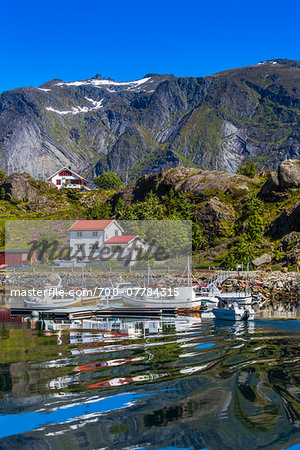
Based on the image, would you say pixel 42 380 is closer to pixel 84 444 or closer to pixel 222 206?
pixel 84 444

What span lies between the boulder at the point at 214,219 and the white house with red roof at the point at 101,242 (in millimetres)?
18491

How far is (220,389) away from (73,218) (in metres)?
134

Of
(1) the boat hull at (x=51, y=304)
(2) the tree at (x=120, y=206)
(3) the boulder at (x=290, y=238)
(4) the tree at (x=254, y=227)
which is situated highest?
(2) the tree at (x=120, y=206)

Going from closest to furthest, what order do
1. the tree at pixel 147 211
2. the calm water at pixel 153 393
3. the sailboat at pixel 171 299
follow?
the calm water at pixel 153 393
the sailboat at pixel 171 299
the tree at pixel 147 211

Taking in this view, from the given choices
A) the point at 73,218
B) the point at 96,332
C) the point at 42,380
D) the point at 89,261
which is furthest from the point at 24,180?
the point at 42,380

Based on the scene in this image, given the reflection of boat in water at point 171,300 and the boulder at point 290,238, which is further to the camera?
the boulder at point 290,238

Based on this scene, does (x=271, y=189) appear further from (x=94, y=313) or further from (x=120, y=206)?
(x=94, y=313)

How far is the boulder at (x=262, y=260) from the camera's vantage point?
89425 millimetres

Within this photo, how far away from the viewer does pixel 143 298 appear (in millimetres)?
59531

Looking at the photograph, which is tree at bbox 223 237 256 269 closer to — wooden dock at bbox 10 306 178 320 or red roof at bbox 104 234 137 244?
red roof at bbox 104 234 137 244

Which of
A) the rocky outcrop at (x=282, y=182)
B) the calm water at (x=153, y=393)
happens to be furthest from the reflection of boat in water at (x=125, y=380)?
the rocky outcrop at (x=282, y=182)

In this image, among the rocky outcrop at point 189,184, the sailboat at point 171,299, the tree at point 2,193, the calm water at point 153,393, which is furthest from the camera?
the tree at point 2,193

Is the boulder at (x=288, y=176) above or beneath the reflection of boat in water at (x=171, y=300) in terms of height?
above

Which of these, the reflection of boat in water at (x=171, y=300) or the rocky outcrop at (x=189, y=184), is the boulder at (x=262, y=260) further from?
the rocky outcrop at (x=189, y=184)
